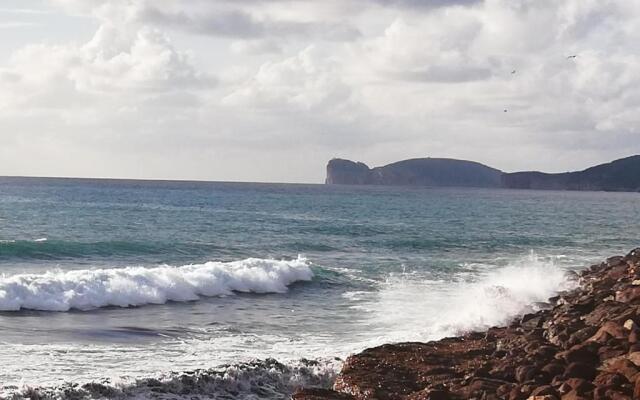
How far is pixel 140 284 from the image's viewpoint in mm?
25891

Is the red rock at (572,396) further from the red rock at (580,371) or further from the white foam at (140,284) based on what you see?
the white foam at (140,284)

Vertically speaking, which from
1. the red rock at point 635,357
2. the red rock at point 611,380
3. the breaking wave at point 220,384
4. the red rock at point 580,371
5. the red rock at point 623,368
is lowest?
the breaking wave at point 220,384

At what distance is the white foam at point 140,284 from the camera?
22969mm

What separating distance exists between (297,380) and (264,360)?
889mm

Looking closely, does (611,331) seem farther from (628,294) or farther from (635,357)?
(628,294)

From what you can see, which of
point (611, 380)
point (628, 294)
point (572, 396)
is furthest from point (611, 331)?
point (628, 294)

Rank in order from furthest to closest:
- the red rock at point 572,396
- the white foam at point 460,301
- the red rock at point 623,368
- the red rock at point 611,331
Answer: the white foam at point 460,301 < the red rock at point 611,331 < the red rock at point 623,368 < the red rock at point 572,396

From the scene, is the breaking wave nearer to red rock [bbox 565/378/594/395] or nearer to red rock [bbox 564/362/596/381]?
red rock [bbox 564/362/596/381]

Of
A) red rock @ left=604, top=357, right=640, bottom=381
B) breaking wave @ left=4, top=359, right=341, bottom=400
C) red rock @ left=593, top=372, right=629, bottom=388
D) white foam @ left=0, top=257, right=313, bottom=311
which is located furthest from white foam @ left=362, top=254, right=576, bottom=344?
red rock @ left=593, top=372, right=629, bottom=388

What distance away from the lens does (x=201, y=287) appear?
2694 centimetres

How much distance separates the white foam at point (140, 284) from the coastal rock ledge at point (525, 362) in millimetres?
10990

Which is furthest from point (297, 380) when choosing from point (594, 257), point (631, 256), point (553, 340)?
point (594, 257)

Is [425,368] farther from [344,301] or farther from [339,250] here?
[339,250]

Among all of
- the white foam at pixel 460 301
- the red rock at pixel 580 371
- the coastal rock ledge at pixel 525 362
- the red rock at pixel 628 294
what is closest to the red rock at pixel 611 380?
the coastal rock ledge at pixel 525 362
